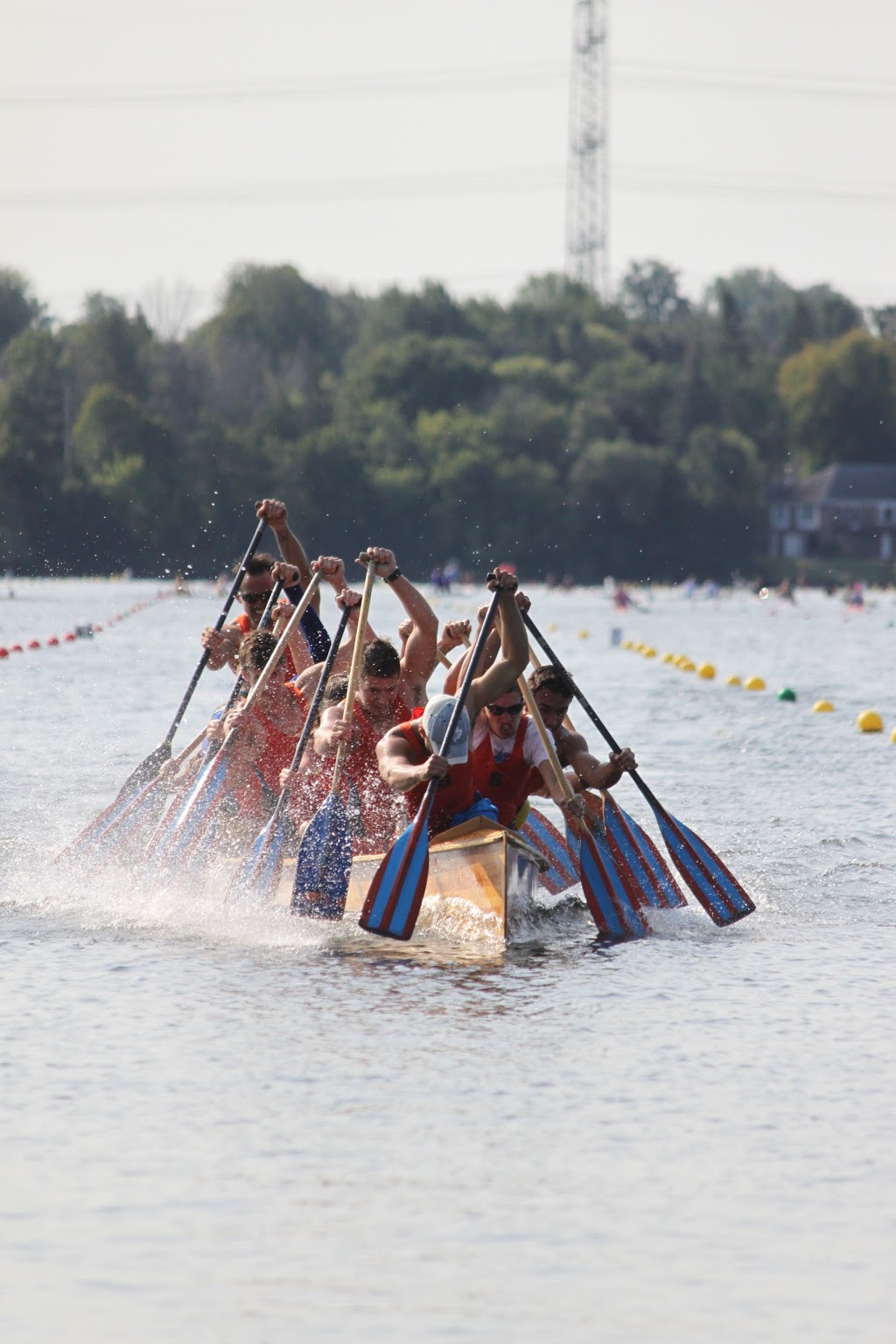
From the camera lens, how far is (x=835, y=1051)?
26.6ft

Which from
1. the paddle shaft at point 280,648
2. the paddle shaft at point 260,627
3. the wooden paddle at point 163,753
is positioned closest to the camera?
the paddle shaft at point 280,648

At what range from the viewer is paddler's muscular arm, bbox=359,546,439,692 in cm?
1087

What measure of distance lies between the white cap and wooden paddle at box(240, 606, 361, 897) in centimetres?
123

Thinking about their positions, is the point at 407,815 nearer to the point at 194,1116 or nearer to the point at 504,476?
the point at 194,1116

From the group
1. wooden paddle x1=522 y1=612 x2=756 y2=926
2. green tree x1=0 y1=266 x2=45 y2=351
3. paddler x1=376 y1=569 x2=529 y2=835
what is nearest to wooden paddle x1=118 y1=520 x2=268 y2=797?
wooden paddle x1=522 y1=612 x2=756 y2=926

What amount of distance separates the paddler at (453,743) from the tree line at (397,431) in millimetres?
79597

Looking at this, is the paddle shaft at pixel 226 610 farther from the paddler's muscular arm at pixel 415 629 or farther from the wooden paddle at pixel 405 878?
the wooden paddle at pixel 405 878

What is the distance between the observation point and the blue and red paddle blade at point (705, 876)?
11.0 m

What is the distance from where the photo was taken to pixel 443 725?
9.71m

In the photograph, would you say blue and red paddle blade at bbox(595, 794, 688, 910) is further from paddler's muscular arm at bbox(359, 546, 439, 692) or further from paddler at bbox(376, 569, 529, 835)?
paddler's muscular arm at bbox(359, 546, 439, 692)

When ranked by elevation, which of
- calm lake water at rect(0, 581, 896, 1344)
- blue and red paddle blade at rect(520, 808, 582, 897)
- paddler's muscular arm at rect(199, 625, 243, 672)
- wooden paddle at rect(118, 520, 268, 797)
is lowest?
calm lake water at rect(0, 581, 896, 1344)

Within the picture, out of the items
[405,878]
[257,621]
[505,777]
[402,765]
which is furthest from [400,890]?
[257,621]

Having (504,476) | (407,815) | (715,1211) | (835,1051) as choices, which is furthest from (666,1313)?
(504,476)

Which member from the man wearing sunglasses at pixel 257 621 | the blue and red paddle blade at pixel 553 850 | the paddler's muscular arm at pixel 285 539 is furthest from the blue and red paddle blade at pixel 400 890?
the man wearing sunglasses at pixel 257 621
